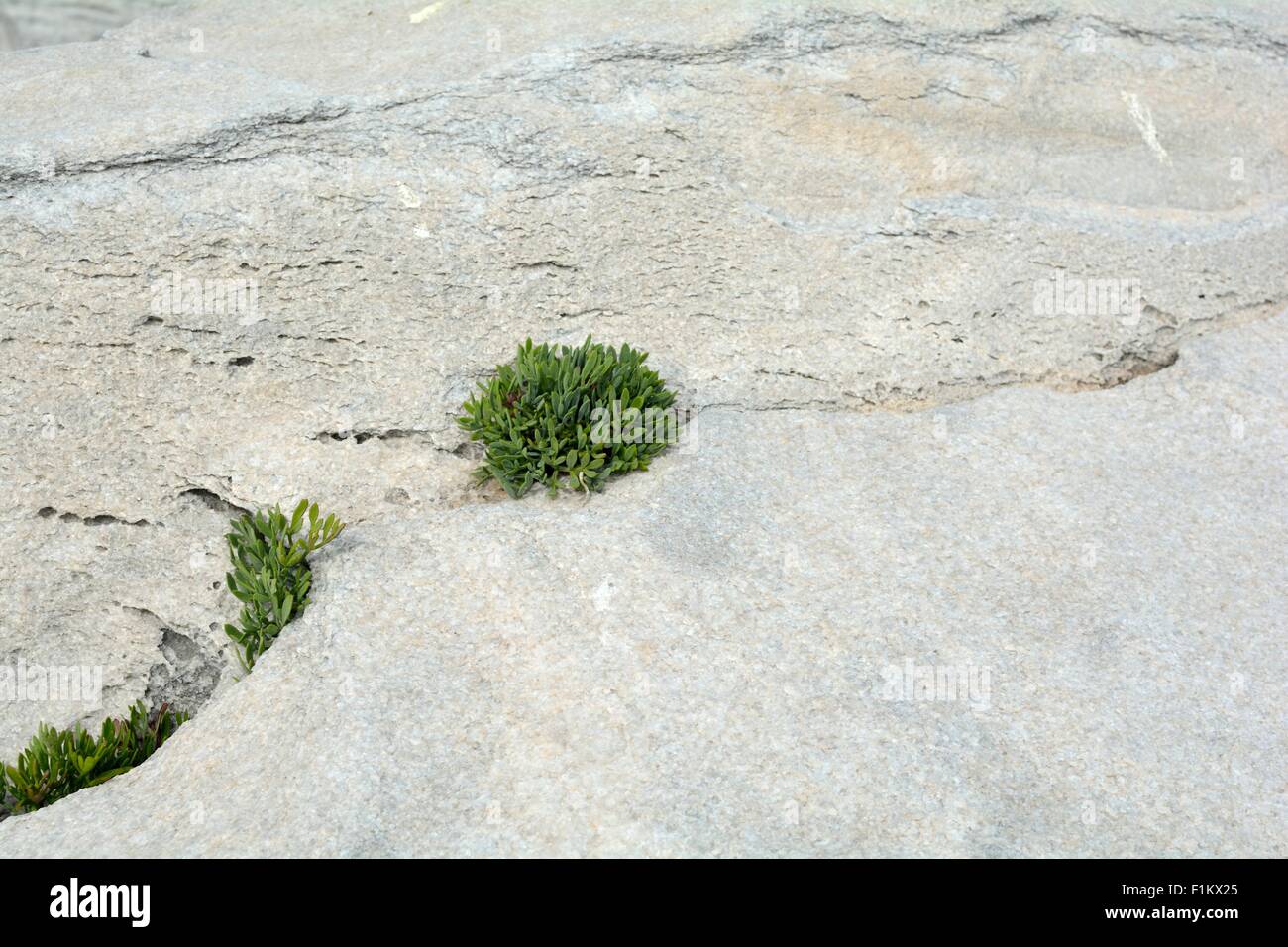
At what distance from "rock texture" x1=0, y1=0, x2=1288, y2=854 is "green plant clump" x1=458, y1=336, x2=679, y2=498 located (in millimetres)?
232

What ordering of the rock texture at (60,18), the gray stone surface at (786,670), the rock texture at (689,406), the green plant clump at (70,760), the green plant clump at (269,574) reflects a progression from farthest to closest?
the rock texture at (60,18) → the green plant clump at (269,574) → the green plant clump at (70,760) → the rock texture at (689,406) → the gray stone surface at (786,670)

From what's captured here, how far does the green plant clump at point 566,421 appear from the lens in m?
7.33

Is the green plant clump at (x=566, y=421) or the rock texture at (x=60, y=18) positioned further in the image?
the rock texture at (x=60, y=18)

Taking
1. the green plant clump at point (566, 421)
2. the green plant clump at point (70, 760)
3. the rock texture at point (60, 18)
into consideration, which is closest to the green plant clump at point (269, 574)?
the green plant clump at point (70, 760)

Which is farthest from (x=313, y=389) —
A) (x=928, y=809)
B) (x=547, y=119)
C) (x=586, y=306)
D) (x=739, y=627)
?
(x=928, y=809)

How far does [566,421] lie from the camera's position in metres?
7.38

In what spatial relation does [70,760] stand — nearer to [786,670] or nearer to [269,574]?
[269,574]

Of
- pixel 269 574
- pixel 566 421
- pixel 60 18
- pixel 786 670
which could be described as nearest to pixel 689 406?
pixel 566 421

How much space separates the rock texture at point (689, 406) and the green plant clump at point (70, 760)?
441mm

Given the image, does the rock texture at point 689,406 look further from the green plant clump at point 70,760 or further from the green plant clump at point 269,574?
the green plant clump at point 70,760

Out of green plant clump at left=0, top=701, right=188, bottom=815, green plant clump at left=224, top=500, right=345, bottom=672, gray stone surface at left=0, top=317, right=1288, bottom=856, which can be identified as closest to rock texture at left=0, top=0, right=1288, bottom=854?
gray stone surface at left=0, top=317, right=1288, bottom=856

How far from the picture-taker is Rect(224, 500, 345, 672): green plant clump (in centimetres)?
679

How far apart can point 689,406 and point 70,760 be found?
4.62 meters

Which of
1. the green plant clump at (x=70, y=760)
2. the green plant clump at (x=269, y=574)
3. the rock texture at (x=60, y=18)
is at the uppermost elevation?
the rock texture at (x=60, y=18)
